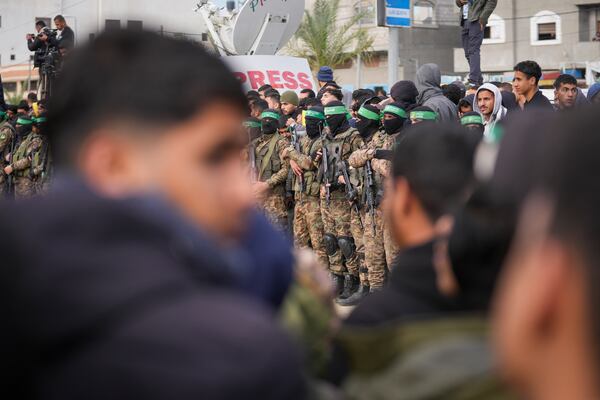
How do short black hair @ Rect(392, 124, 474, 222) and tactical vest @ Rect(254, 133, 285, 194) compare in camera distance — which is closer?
short black hair @ Rect(392, 124, 474, 222)

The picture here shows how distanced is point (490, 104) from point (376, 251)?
1.67m

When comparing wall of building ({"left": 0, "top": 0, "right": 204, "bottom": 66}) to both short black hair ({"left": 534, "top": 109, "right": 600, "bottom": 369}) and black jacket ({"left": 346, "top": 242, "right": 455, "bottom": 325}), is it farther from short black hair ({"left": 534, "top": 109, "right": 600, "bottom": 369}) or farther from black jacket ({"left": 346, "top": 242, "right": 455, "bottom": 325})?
short black hair ({"left": 534, "top": 109, "right": 600, "bottom": 369})

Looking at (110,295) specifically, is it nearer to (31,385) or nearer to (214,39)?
(31,385)

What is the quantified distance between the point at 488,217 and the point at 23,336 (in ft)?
2.43

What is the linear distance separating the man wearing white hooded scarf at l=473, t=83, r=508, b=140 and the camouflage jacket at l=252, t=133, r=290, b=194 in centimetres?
271

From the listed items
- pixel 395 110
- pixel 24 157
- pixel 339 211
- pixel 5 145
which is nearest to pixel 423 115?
pixel 395 110

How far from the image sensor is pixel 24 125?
15.0 meters

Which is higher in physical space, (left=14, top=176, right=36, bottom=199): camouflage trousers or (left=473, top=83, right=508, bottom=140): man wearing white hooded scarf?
(left=473, top=83, right=508, bottom=140): man wearing white hooded scarf

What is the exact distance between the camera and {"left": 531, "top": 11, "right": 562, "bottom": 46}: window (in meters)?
38.2

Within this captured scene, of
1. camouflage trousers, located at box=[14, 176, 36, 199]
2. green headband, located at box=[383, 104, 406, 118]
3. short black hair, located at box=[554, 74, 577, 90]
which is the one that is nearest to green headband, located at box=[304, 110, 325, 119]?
green headband, located at box=[383, 104, 406, 118]

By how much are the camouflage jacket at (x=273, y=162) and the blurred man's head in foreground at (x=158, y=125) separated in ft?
A: 27.4

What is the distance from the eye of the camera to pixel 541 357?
871mm

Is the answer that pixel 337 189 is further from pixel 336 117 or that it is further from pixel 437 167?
pixel 437 167

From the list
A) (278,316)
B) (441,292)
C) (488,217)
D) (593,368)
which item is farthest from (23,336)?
(441,292)
